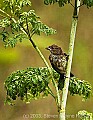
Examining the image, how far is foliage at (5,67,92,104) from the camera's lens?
4.42ft

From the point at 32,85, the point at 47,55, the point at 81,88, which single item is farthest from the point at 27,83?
the point at 47,55

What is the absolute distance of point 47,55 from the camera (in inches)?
165

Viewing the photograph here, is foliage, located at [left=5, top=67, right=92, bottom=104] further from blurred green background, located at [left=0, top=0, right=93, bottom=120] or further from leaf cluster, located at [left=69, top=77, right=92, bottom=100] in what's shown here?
blurred green background, located at [left=0, top=0, right=93, bottom=120]

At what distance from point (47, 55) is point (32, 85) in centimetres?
285

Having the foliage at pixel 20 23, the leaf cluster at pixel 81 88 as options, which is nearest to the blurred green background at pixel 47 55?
the leaf cluster at pixel 81 88

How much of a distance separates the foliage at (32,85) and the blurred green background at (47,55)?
227 cm

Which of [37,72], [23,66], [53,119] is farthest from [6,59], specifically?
[37,72]

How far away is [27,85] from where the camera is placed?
1.35 meters

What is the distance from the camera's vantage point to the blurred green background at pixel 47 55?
155 inches

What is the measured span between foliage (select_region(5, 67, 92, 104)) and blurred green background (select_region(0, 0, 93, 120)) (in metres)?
2.27

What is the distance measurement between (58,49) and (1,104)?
2.68 m

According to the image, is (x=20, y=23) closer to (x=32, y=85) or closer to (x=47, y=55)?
(x=32, y=85)

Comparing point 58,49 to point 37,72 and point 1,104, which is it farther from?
point 1,104

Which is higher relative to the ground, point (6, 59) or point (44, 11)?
point (44, 11)
